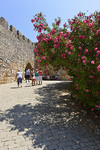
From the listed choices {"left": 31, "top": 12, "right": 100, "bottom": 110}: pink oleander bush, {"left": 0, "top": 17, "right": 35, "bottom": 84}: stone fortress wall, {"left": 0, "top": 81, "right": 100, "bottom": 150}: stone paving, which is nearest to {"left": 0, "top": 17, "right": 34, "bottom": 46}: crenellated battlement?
{"left": 0, "top": 17, "right": 35, "bottom": 84}: stone fortress wall

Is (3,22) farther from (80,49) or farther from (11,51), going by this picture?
(80,49)

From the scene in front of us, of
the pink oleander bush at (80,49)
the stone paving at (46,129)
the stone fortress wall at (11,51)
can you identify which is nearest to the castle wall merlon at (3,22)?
the stone fortress wall at (11,51)

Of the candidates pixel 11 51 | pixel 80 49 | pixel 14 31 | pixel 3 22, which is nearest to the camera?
pixel 80 49

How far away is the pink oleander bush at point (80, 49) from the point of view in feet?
8.58

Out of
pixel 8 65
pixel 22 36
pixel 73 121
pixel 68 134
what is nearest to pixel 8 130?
pixel 68 134

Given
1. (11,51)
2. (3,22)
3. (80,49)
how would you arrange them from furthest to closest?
(11,51), (3,22), (80,49)

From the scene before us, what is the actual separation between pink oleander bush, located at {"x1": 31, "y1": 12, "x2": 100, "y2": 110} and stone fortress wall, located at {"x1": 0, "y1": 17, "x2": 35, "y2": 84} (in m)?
7.86

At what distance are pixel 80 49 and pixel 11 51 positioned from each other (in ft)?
33.9

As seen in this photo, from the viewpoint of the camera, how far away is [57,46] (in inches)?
119

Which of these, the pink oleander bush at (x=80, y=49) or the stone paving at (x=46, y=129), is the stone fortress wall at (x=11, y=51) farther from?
the pink oleander bush at (x=80, y=49)

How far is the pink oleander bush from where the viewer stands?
2614 mm

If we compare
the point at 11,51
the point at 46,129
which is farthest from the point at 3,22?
the point at 46,129

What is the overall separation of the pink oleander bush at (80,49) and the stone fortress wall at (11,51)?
786cm

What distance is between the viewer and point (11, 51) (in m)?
11.9
